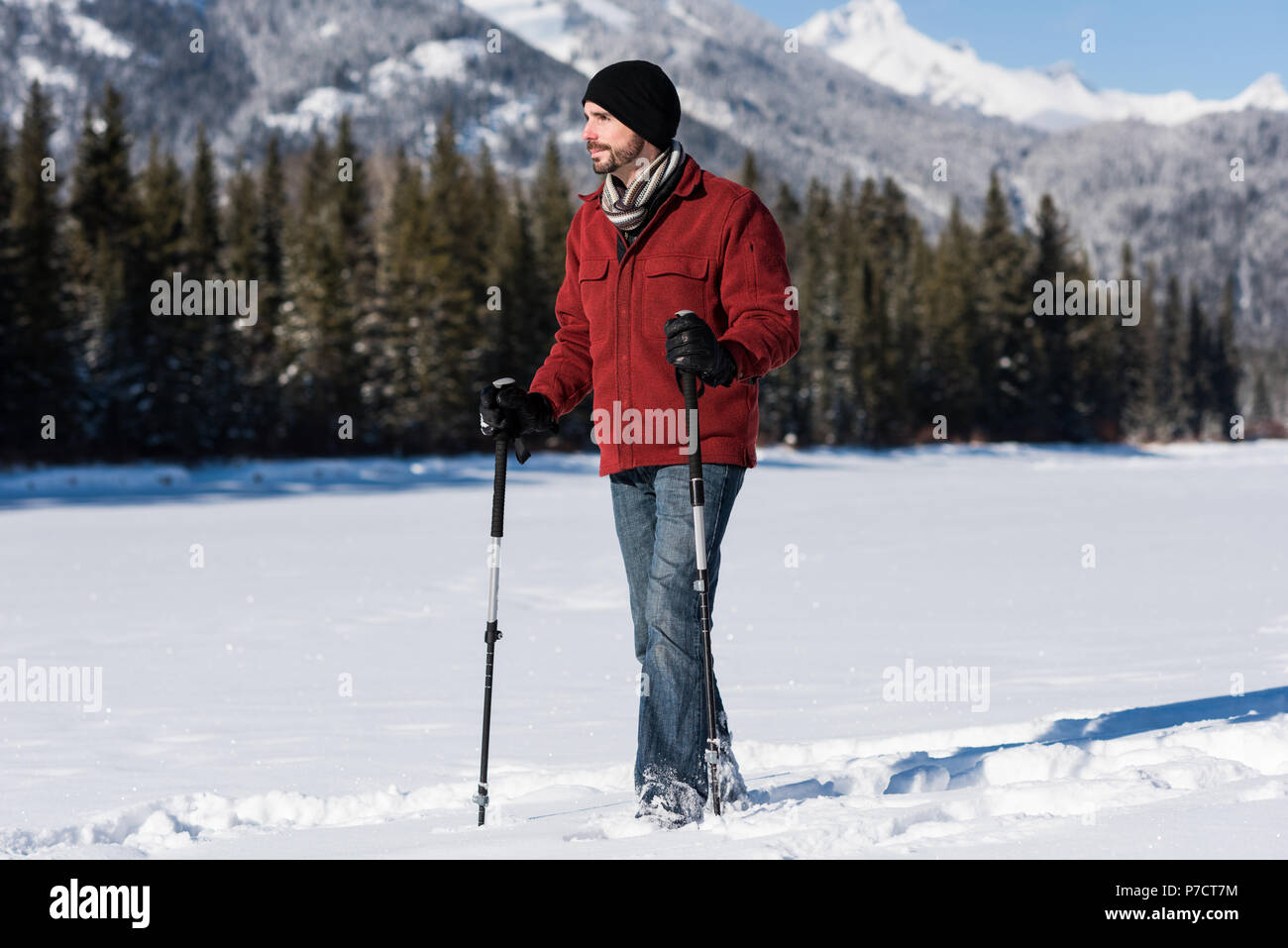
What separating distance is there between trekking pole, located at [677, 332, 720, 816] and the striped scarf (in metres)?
0.37

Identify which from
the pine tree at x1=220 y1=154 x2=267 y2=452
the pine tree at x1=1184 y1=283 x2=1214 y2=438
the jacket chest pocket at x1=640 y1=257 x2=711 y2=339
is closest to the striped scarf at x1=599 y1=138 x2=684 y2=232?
the jacket chest pocket at x1=640 y1=257 x2=711 y2=339

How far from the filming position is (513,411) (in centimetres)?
411

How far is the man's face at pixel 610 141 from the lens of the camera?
3.85 meters

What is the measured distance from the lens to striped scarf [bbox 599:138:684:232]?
3.76 m

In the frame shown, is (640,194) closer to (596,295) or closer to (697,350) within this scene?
(596,295)

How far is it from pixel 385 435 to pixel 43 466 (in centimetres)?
1492

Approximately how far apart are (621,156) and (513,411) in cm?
93

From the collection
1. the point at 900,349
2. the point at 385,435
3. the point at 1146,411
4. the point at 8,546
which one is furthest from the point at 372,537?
the point at 1146,411

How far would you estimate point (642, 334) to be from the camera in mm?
3834

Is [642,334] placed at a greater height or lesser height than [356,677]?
greater

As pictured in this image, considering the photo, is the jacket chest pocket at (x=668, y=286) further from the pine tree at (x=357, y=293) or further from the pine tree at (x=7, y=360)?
the pine tree at (x=357, y=293)

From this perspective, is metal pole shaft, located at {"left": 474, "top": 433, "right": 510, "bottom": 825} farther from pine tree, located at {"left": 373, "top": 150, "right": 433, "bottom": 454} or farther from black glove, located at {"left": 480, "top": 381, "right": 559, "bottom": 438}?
pine tree, located at {"left": 373, "top": 150, "right": 433, "bottom": 454}

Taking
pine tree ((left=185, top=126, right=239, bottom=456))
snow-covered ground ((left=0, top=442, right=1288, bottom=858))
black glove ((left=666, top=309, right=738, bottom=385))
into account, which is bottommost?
snow-covered ground ((left=0, top=442, right=1288, bottom=858))
